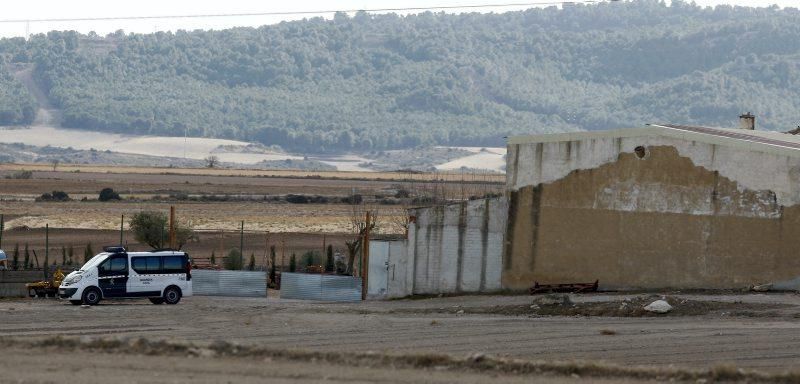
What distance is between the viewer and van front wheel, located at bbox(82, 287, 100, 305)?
39469 millimetres

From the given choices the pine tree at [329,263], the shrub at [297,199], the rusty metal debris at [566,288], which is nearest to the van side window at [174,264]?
the rusty metal debris at [566,288]

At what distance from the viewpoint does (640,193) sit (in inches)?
1558

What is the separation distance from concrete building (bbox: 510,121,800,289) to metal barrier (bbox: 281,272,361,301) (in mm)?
4898

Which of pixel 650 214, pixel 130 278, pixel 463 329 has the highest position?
pixel 650 214

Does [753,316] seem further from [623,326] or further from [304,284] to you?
[304,284]

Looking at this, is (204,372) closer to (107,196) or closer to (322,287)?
(322,287)

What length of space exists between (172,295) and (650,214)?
12957 mm

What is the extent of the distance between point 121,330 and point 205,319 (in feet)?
12.6

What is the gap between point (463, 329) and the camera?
96.7 feet

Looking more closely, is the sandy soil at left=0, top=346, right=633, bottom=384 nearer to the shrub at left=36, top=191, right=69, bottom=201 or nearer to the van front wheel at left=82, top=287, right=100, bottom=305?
the van front wheel at left=82, top=287, right=100, bottom=305

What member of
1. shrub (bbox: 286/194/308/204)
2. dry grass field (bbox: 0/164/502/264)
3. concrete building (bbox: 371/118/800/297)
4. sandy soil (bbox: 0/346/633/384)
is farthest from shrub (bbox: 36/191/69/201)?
sandy soil (bbox: 0/346/633/384)

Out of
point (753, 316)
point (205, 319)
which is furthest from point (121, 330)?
point (753, 316)

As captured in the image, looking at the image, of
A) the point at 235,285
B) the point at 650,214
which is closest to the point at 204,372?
the point at 650,214

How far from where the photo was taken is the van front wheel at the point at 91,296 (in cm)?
3947
